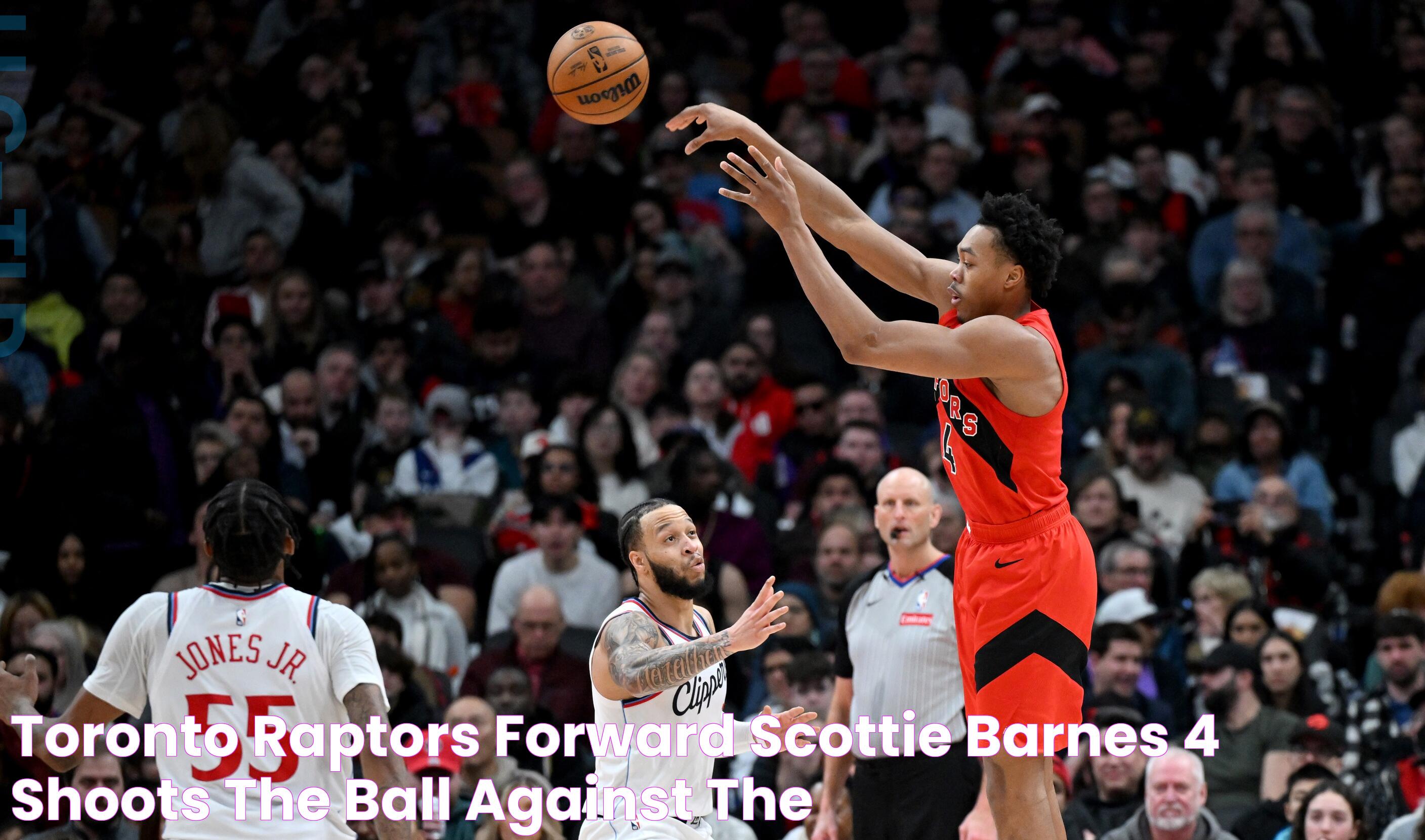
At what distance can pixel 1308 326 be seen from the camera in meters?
14.8

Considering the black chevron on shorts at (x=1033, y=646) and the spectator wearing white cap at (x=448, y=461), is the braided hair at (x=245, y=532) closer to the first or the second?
the black chevron on shorts at (x=1033, y=646)

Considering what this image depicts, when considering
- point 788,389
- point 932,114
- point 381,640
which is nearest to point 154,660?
point 381,640

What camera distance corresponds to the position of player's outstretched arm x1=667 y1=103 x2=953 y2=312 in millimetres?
6988

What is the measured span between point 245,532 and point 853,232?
265 centimetres

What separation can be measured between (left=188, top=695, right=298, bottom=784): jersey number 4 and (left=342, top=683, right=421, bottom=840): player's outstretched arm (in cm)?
22

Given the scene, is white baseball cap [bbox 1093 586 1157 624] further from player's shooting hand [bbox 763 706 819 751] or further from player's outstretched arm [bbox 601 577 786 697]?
player's outstretched arm [bbox 601 577 786 697]

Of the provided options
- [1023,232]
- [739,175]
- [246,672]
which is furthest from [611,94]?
[246,672]

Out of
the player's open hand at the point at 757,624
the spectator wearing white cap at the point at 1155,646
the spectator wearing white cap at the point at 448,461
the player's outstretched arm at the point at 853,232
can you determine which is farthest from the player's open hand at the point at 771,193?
the spectator wearing white cap at the point at 448,461

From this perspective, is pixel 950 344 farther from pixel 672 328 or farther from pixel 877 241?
pixel 672 328

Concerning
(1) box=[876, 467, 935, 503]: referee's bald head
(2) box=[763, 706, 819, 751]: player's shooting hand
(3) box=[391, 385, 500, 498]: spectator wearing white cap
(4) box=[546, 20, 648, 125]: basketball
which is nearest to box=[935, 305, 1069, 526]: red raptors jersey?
(2) box=[763, 706, 819, 751]: player's shooting hand

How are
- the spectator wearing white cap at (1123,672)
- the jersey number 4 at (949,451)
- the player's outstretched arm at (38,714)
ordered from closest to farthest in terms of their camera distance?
the player's outstretched arm at (38,714) < the jersey number 4 at (949,451) < the spectator wearing white cap at (1123,672)

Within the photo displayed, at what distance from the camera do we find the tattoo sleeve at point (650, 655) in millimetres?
6441

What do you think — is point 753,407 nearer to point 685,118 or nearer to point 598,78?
point 598,78

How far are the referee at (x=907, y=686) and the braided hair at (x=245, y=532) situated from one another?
301cm
